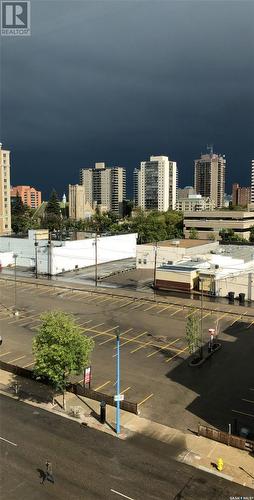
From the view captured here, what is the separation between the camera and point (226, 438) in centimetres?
2403

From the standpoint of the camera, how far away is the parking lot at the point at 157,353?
2858 cm

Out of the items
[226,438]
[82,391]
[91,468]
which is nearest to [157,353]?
[82,391]

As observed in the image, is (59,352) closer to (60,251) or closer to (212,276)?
(212,276)

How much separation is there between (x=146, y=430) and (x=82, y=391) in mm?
6231

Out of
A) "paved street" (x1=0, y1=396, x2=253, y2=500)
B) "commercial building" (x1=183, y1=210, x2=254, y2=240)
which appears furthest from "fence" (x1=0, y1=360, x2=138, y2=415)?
"commercial building" (x1=183, y1=210, x2=254, y2=240)

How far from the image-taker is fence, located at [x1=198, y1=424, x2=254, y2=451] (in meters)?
23.5

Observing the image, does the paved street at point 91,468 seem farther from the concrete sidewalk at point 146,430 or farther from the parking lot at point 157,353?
the parking lot at point 157,353

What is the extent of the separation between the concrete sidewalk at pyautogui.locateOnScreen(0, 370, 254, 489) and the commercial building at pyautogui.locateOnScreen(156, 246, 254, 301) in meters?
31.3

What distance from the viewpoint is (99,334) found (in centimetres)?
4372

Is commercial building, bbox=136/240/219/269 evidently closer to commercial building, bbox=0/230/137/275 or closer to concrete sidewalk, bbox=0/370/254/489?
commercial building, bbox=0/230/137/275

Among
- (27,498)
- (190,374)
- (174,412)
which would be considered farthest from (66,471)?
(190,374)

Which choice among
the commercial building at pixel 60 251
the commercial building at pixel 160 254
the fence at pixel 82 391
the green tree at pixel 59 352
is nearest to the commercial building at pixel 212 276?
the commercial building at pixel 160 254

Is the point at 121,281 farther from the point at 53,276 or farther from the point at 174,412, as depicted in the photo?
the point at 174,412

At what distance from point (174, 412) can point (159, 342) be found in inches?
538
